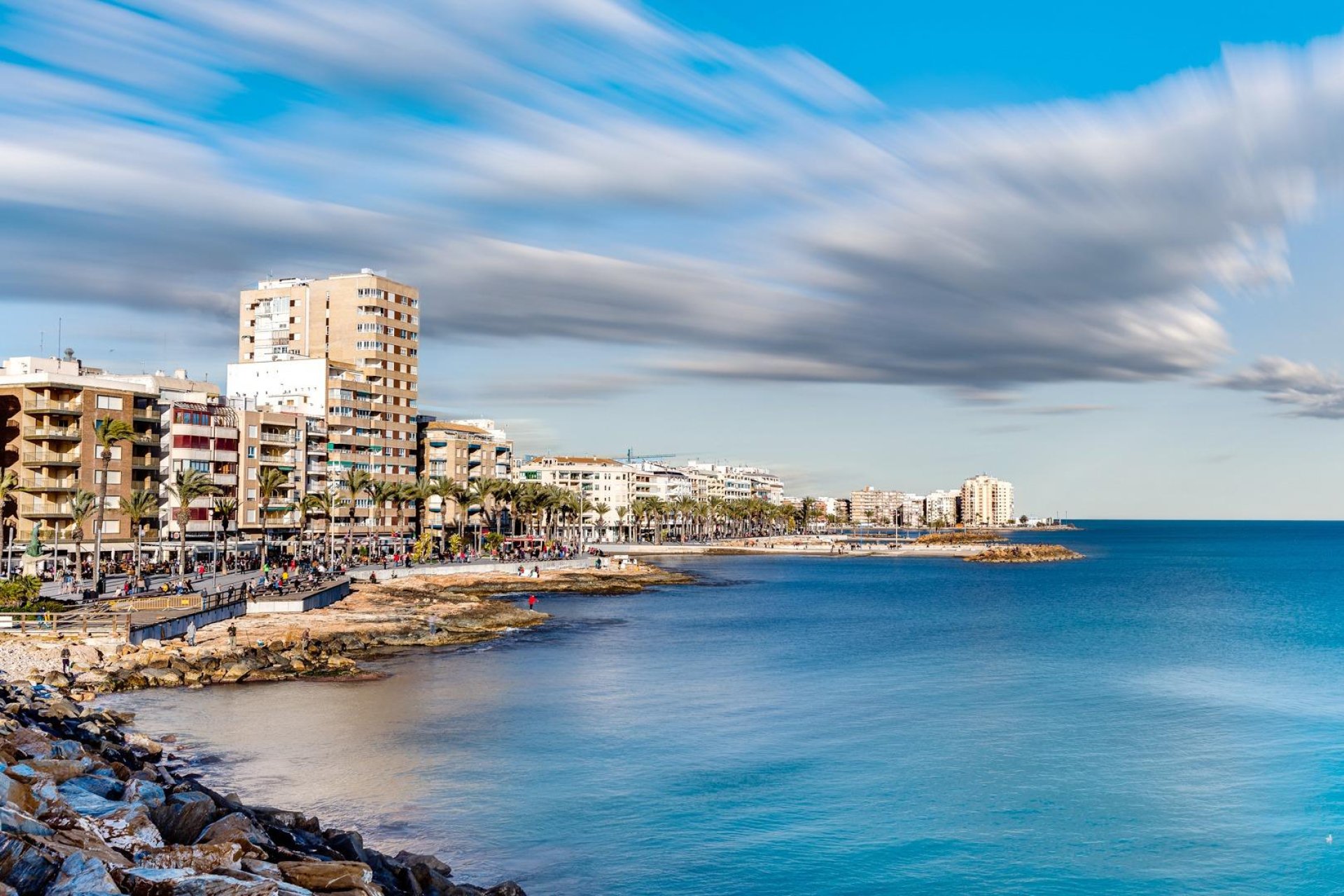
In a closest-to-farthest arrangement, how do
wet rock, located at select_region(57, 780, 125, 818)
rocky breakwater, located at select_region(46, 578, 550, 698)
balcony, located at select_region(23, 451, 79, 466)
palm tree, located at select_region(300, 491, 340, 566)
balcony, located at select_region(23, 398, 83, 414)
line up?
wet rock, located at select_region(57, 780, 125, 818)
rocky breakwater, located at select_region(46, 578, 550, 698)
balcony, located at select_region(23, 451, 79, 466)
balcony, located at select_region(23, 398, 83, 414)
palm tree, located at select_region(300, 491, 340, 566)

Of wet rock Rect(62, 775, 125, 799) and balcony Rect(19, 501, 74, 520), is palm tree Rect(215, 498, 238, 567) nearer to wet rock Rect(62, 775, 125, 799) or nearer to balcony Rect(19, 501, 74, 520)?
balcony Rect(19, 501, 74, 520)

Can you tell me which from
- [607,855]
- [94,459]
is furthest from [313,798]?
[94,459]

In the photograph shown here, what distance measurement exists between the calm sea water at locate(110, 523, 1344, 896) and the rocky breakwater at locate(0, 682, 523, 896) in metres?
3.70

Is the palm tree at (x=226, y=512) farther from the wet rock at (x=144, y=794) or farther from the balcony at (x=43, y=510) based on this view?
the wet rock at (x=144, y=794)

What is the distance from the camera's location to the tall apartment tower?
426 ft

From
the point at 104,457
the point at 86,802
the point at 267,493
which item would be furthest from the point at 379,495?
the point at 86,802

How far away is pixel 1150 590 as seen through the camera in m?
126

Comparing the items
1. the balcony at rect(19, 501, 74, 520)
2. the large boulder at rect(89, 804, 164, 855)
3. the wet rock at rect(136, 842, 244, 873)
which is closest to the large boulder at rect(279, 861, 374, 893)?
the wet rock at rect(136, 842, 244, 873)

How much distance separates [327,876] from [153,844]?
103 inches

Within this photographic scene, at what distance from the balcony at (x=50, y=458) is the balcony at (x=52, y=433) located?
1244 mm

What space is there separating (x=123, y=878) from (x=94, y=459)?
89309 mm

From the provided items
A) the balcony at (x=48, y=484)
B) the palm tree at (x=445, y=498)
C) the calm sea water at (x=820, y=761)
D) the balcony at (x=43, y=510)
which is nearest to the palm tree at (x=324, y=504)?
the balcony at (x=48, y=484)

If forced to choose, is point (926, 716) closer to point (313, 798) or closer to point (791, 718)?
point (791, 718)

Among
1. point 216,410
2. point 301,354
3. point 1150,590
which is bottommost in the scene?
point 1150,590
